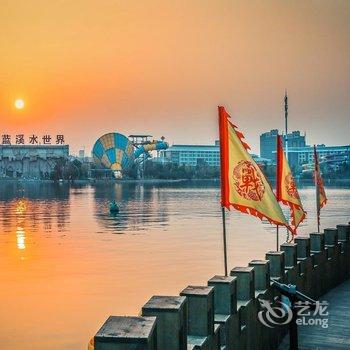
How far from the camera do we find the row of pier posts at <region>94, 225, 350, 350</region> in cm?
534

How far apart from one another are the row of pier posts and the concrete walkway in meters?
0.48

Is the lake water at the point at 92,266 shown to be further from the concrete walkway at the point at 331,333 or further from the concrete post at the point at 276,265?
the concrete post at the point at 276,265

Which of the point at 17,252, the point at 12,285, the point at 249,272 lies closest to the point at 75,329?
the point at 12,285

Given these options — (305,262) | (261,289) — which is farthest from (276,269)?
(305,262)

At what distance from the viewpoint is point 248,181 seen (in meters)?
10.9

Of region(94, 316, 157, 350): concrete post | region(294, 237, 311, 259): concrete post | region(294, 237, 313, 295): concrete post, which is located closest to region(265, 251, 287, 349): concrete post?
region(294, 237, 313, 295): concrete post

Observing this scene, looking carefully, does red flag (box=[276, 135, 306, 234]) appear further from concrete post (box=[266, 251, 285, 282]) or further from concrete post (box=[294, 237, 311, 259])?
concrete post (box=[266, 251, 285, 282])

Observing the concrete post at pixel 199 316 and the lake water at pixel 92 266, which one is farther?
the lake water at pixel 92 266

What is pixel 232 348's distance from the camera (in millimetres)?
8375

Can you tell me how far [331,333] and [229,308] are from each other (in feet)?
13.3

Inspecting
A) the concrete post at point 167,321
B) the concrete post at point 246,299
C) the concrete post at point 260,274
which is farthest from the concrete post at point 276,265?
the concrete post at point 167,321

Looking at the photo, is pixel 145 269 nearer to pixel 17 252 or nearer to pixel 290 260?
pixel 17 252

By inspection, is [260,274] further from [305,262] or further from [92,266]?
[92,266]

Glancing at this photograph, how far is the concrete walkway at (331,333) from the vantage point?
10641 mm
